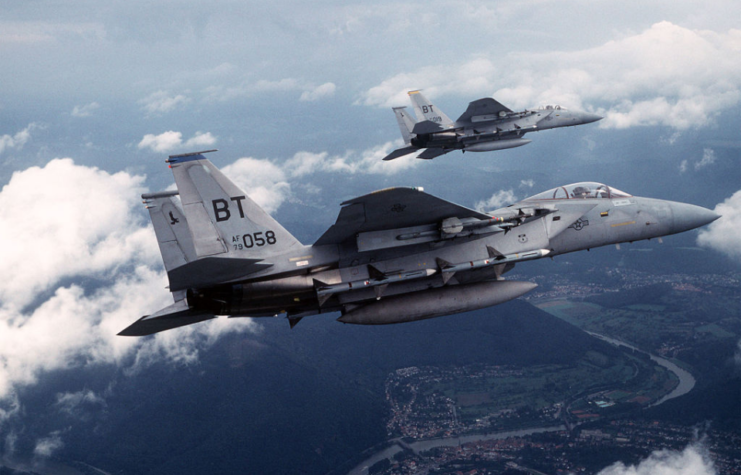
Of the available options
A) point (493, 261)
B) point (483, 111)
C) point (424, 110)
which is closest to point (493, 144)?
point (483, 111)

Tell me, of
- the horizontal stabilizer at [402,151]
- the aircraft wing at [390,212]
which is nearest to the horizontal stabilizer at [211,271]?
the aircraft wing at [390,212]

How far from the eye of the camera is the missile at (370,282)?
1748 cm

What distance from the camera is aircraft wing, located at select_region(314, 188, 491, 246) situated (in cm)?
1493

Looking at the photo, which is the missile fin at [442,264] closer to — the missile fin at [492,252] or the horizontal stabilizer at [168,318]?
the missile fin at [492,252]

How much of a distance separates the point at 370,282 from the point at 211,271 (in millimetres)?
5029

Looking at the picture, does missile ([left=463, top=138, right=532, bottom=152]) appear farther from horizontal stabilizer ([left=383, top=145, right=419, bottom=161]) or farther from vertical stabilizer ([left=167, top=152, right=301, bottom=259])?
vertical stabilizer ([left=167, top=152, right=301, bottom=259])

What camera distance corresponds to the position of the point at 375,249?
17312 mm

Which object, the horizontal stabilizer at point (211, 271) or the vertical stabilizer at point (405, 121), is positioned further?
the vertical stabilizer at point (405, 121)

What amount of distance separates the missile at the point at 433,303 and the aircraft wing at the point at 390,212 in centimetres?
294

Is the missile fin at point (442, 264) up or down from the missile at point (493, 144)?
down

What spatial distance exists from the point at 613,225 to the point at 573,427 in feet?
309

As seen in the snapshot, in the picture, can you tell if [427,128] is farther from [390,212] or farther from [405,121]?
[390,212]

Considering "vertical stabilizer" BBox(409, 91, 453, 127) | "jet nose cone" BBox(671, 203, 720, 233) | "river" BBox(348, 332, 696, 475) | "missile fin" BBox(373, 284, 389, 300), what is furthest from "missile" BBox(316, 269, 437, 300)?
"river" BBox(348, 332, 696, 475)

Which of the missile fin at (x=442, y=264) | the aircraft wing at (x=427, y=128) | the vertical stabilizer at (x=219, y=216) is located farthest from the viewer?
the aircraft wing at (x=427, y=128)
